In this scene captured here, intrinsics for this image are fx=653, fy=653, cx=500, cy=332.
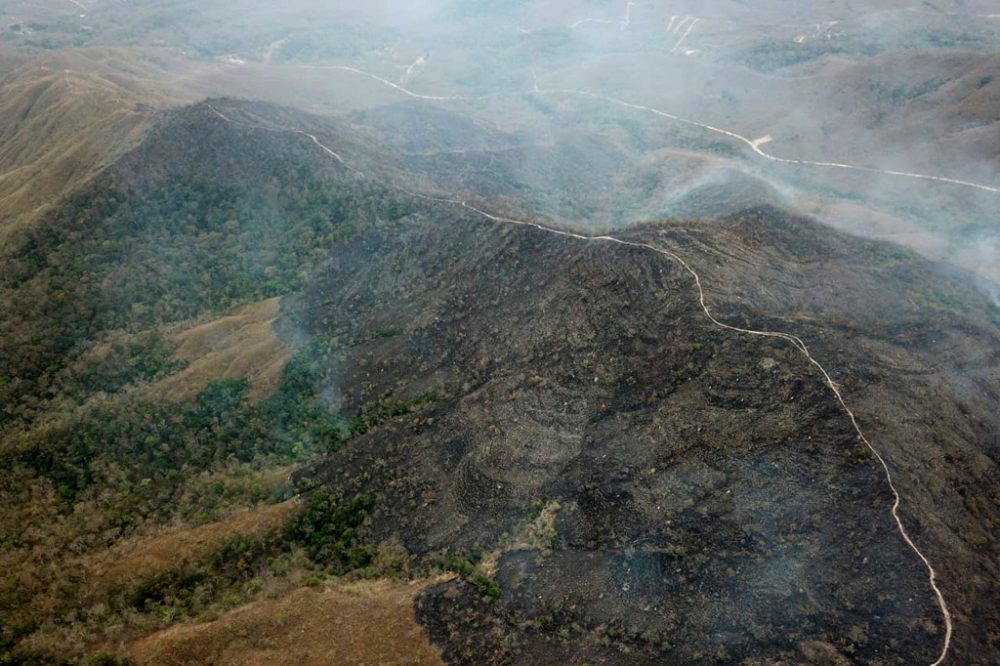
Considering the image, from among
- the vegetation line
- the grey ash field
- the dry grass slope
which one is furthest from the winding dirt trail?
the dry grass slope

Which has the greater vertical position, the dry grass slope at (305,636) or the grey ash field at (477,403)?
the grey ash field at (477,403)

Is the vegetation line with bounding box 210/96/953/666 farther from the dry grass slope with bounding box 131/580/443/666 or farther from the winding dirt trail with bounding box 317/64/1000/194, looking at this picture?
the winding dirt trail with bounding box 317/64/1000/194

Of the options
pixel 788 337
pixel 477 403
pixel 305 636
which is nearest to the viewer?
pixel 305 636

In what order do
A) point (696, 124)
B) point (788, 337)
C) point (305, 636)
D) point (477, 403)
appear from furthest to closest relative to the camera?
1. point (696, 124)
2. point (477, 403)
3. point (788, 337)
4. point (305, 636)

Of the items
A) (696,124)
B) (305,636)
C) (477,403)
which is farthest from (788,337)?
(696,124)

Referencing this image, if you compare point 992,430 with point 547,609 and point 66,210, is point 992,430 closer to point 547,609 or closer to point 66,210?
point 547,609

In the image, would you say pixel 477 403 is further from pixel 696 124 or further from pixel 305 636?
pixel 696 124

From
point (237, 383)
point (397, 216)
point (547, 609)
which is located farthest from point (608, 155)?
point (547, 609)

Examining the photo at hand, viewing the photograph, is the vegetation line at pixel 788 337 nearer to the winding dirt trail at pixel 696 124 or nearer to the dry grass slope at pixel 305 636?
the dry grass slope at pixel 305 636

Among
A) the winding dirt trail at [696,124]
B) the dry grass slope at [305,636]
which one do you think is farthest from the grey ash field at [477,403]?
the winding dirt trail at [696,124]
